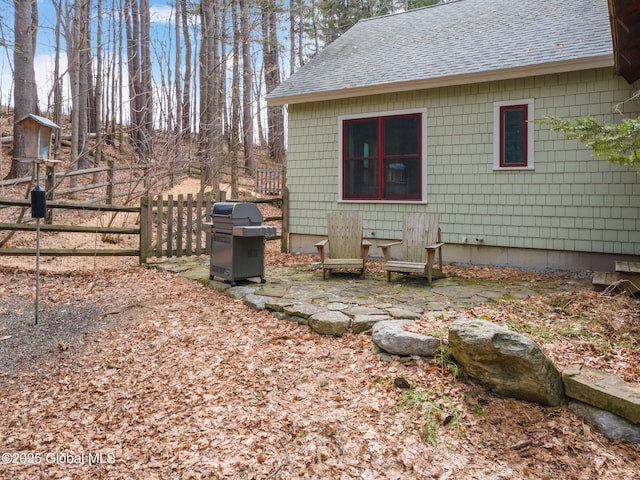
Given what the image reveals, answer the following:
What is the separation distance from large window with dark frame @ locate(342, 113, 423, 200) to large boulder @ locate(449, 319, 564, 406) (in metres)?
4.98

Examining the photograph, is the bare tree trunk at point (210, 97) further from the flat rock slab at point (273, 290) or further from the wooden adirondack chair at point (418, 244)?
the wooden adirondack chair at point (418, 244)

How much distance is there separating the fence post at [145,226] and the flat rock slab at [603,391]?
6.18 m

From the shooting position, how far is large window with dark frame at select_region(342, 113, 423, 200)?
8.20 meters

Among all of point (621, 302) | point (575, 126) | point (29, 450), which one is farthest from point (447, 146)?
point (29, 450)

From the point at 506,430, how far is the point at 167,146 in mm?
11030

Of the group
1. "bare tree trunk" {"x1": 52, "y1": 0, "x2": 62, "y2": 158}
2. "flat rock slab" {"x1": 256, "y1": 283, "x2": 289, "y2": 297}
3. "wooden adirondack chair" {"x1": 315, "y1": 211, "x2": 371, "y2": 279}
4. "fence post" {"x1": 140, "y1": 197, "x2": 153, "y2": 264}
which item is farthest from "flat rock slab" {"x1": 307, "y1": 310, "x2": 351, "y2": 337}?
"bare tree trunk" {"x1": 52, "y1": 0, "x2": 62, "y2": 158}

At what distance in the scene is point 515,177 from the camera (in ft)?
24.0

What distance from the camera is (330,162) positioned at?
893 centimetres

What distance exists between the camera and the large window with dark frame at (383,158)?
820cm

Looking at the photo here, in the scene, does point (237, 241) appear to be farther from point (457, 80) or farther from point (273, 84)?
point (273, 84)

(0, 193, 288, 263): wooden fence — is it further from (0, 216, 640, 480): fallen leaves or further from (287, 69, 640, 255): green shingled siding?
(287, 69, 640, 255): green shingled siding

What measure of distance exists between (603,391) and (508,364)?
578 millimetres

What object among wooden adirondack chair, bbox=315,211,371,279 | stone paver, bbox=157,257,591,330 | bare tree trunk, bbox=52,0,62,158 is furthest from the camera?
bare tree trunk, bbox=52,0,62,158

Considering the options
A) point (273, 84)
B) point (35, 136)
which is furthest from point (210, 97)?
point (35, 136)
